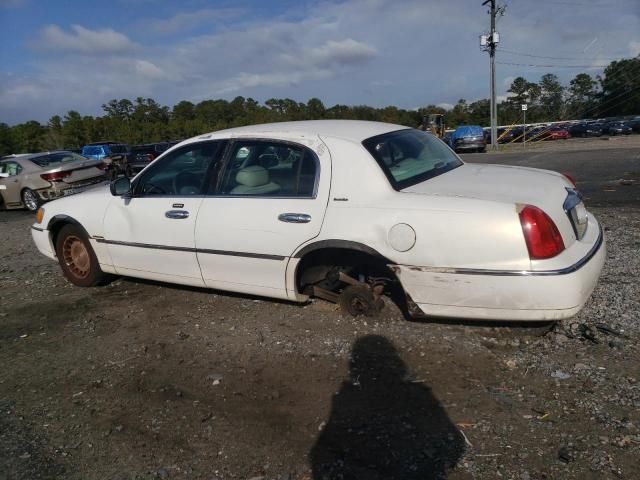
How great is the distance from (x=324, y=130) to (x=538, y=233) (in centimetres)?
179

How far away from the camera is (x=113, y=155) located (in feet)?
81.1

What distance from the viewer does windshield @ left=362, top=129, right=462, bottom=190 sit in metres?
3.71

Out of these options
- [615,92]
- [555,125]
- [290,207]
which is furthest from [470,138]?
[615,92]

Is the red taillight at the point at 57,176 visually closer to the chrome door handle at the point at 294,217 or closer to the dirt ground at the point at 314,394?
the dirt ground at the point at 314,394

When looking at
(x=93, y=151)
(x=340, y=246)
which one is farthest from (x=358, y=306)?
(x=93, y=151)

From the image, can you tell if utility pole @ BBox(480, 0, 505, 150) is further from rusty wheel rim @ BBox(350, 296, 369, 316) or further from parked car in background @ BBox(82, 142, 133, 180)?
rusty wheel rim @ BBox(350, 296, 369, 316)

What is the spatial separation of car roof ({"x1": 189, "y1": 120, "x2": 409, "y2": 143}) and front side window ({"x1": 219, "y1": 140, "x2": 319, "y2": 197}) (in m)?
0.13

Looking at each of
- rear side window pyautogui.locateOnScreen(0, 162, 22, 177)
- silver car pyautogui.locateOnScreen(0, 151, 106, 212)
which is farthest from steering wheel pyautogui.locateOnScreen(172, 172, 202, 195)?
rear side window pyautogui.locateOnScreen(0, 162, 22, 177)

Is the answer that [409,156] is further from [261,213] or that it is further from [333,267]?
[261,213]

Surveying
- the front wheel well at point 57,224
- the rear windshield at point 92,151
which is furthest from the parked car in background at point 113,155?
the front wheel well at point 57,224

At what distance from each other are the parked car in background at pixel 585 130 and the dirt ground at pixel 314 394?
45.9 meters

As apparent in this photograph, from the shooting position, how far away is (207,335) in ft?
13.4

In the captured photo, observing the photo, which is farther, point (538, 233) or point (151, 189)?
point (151, 189)

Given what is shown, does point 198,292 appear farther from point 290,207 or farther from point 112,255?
point 290,207
